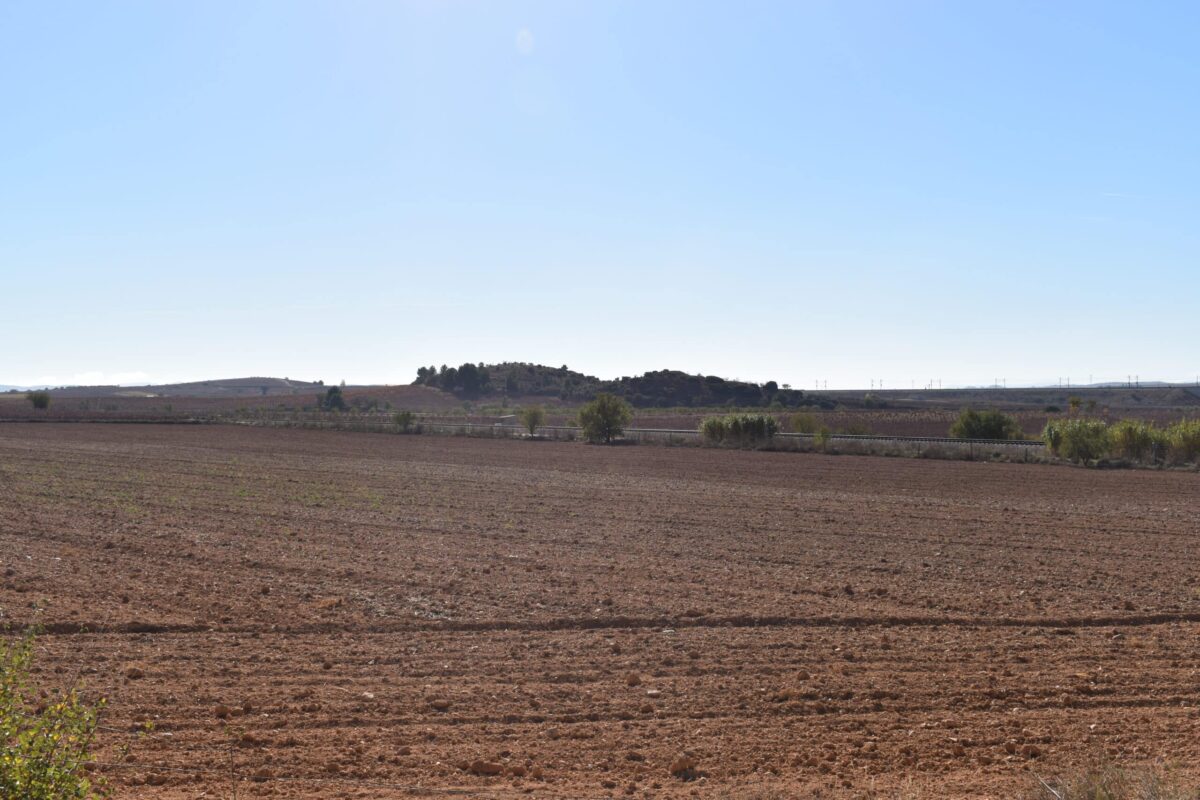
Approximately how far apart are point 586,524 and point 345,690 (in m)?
14.4

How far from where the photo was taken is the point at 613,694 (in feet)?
34.5

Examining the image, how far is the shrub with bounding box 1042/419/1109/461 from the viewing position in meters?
49.9

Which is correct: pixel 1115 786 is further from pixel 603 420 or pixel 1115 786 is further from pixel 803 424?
pixel 803 424

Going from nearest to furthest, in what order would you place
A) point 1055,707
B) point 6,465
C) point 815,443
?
point 1055,707 → point 6,465 → point 815,443

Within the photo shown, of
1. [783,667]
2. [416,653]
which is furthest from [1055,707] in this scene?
[416,653]

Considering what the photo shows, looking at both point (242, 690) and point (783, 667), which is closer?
point (242, 690)

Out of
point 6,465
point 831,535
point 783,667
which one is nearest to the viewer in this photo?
point 783,667

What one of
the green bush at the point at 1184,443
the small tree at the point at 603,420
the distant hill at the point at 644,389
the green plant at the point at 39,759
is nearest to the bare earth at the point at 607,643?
the green plant at the point at 39,759

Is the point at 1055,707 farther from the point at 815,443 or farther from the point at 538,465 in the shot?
the point at 815,443

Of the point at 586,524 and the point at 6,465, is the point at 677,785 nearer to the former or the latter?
the point at 586,524

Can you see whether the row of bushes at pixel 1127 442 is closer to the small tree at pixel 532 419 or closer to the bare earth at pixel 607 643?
the bare earth at pixel 607 643

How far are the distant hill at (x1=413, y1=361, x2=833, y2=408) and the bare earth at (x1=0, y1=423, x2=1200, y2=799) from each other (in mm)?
128619

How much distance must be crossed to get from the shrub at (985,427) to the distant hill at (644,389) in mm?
84136

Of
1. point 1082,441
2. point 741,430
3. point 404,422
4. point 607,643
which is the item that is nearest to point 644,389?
point 404,422
